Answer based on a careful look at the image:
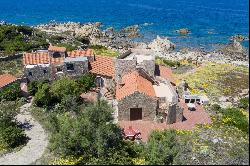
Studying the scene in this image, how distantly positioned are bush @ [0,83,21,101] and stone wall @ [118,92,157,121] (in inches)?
511

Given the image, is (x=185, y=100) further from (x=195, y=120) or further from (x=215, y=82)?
(x=215, y=82)

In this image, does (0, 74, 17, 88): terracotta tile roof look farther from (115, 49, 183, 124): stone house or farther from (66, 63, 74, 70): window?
(115, 49, 183, 124): stone house

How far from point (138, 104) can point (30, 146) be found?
1132 centimetres

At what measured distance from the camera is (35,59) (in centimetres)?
4925

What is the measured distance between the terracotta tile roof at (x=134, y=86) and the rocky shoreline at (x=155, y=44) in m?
28.4

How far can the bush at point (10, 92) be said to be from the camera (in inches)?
1777

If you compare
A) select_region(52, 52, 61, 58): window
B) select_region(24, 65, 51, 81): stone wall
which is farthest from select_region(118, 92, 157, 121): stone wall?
select_region(52, 52, 61, 58): window

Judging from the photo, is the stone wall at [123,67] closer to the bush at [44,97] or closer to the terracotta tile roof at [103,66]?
the terracotta tile roof at [103,66]

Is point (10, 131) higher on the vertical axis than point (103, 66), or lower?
lower

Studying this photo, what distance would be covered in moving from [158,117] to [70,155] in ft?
39.7

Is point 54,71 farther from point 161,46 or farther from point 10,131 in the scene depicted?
point 161,46

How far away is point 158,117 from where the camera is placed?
40.7m

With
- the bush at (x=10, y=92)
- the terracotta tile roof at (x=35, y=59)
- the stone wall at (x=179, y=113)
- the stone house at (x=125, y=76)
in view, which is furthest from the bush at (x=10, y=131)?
the stone wall at (x=179, y=113)

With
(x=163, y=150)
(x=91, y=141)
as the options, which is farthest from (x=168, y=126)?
(x=163, y=150)
